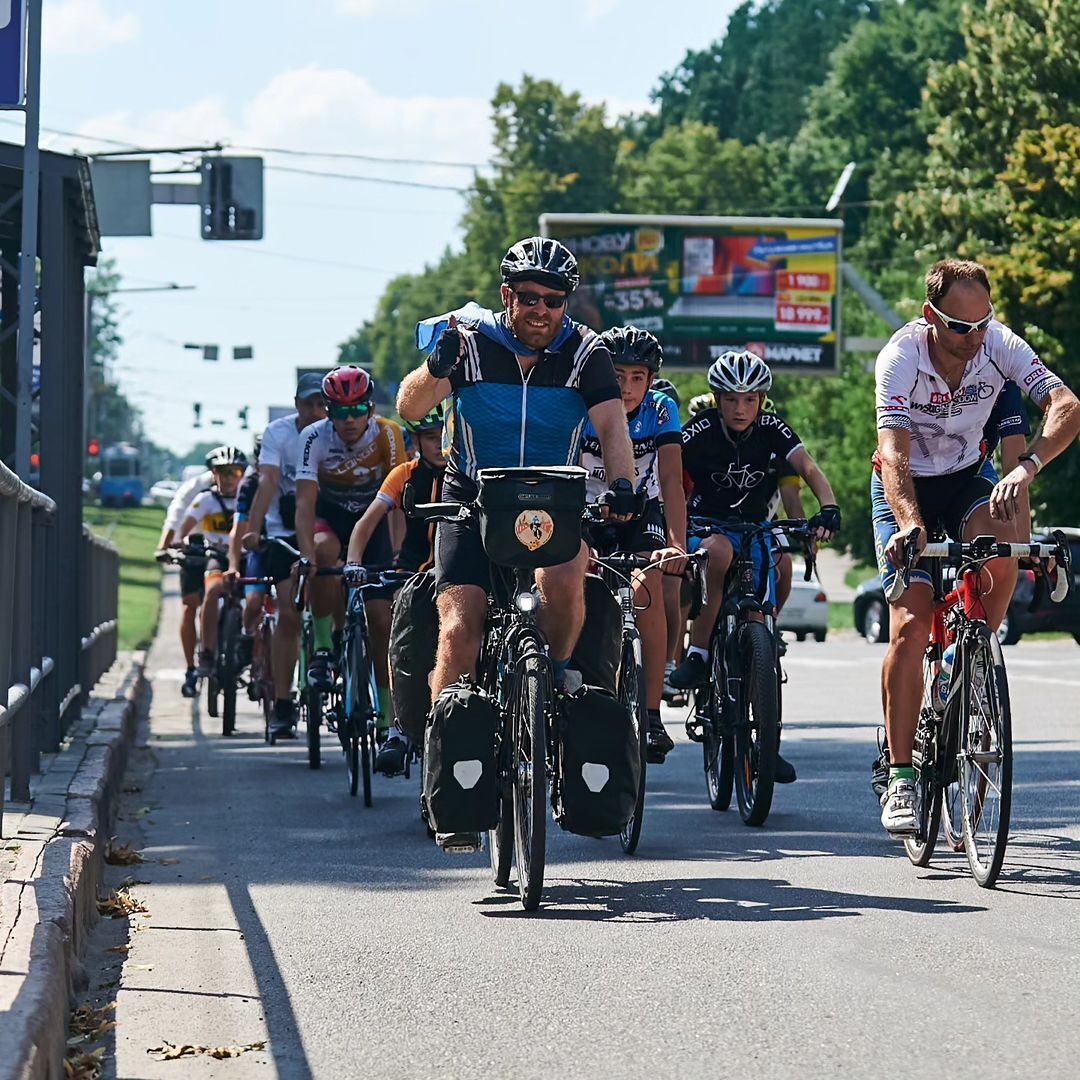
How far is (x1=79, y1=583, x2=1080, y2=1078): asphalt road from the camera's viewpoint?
515 centimetres

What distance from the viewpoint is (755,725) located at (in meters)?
9.34

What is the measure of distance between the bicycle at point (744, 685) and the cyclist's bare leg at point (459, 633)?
2.00 metres

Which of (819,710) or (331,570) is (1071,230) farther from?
(331,570)

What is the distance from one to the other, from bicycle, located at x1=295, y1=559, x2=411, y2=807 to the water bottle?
9.15ft

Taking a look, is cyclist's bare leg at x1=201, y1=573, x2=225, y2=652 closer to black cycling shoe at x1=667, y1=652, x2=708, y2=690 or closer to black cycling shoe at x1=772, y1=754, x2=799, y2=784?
black cycling shoe at x1=667, y1=652, x2=708, y2=690

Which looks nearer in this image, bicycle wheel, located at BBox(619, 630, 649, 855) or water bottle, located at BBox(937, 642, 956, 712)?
water bottle, located at BBox(937, 642, 956, 712)

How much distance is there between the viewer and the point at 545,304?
7.40 meters

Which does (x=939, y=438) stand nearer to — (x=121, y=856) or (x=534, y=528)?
(x=534, y=528)

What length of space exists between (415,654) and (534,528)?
2.90ft

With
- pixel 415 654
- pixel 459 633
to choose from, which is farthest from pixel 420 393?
pixel 415 654

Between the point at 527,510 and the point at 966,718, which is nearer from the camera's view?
the point at 527,510

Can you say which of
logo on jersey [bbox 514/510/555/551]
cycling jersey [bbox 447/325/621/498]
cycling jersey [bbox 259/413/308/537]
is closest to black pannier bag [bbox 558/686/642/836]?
logo on jersey [bbox 514/510/555/551]

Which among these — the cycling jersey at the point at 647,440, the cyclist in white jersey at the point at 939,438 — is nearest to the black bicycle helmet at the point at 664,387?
the cycling jersey at the point at 647,440

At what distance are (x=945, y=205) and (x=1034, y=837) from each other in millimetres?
33322
